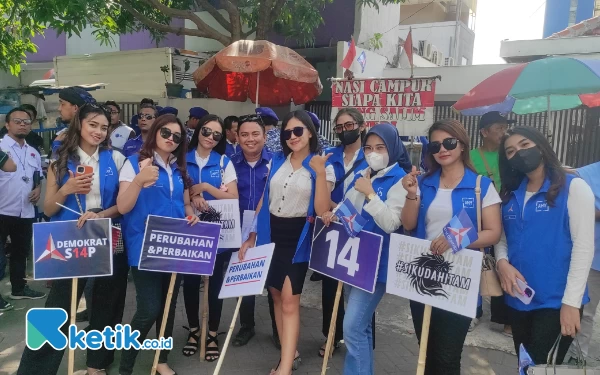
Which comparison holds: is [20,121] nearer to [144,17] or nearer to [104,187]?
[104,187]

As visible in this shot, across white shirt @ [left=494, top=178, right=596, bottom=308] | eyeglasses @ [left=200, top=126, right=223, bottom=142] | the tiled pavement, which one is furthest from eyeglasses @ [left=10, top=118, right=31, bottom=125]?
white shirt @ [left=494, top=178, right=596, bottom=308]

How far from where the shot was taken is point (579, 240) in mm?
2402

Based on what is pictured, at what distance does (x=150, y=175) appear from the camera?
10.1 ft

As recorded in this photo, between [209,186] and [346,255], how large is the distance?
1.33 m

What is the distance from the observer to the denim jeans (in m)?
2.96

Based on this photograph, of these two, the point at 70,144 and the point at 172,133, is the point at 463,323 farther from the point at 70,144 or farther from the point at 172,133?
the point at 70,144

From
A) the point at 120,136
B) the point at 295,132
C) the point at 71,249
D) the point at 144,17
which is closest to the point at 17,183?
the point at 120,136

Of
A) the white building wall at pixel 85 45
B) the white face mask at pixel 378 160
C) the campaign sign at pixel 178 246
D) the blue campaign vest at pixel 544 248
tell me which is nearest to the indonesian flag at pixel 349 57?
the white face mask at pixel 378 160

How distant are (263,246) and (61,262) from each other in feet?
4.47

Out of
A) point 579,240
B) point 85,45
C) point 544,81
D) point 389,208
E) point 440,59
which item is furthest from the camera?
point 440,59

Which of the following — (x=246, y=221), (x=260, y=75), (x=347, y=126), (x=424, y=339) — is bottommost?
(x=424, y=339)

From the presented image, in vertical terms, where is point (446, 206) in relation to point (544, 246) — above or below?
above

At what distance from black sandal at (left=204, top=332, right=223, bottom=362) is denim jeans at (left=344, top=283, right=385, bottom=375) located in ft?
4.40

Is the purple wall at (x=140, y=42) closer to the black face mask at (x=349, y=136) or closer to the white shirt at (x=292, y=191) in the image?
the black face mask at (x=349, y=136)
